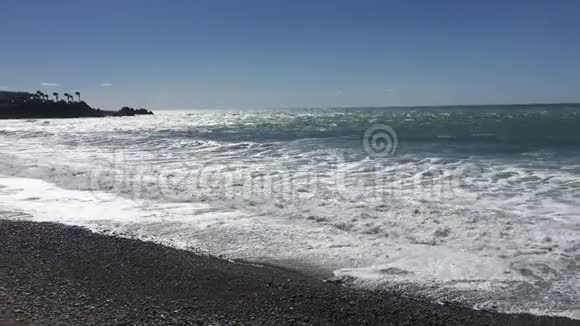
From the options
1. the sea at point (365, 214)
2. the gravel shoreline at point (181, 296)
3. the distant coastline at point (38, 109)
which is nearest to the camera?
the gravel shoreline at point (181, 296)

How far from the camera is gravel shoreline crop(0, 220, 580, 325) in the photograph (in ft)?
16.0

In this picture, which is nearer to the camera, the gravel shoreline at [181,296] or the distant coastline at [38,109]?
the gravel shoreline at [181,296]

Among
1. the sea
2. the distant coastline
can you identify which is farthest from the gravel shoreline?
the distant coastline

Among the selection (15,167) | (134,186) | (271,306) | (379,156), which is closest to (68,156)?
(15,167)

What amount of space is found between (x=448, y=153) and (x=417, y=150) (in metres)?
1.73

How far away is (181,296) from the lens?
5.43 m

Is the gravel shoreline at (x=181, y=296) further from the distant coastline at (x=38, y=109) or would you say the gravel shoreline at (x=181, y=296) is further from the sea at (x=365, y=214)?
the distant coastline at (x=38, y=109)

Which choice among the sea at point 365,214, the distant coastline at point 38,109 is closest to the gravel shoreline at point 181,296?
the sea at point 365,214

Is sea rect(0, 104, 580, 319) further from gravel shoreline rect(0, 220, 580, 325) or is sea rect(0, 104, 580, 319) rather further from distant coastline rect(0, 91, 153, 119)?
distant coastline rect(0, 91, 153, 119)

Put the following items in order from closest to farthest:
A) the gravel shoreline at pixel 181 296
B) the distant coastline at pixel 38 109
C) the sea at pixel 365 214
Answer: the gravel shoreline at pixel 181 296 < the sea at pixel 365 214 < the distant coastline at pixel 38 109

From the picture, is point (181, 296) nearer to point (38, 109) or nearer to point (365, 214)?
point (365, 214)

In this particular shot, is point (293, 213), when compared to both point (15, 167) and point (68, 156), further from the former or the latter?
point (68, 156)

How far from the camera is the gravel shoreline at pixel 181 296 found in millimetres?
4883

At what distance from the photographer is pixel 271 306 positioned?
5203mm
